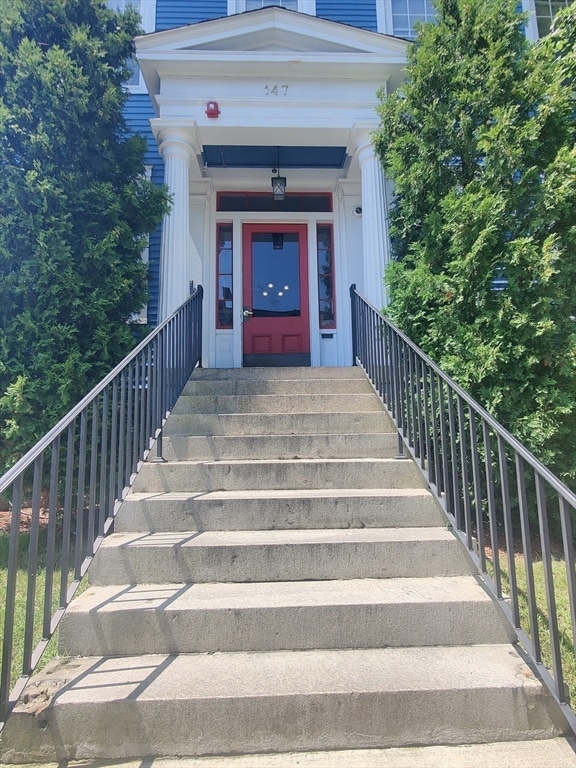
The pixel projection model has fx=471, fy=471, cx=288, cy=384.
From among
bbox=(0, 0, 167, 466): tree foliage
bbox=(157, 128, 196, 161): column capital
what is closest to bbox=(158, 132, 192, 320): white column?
bbox=(157, 128, 196, 161): column capital

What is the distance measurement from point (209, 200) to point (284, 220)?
105 cm

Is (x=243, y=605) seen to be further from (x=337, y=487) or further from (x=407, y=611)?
(x=337, y=487)

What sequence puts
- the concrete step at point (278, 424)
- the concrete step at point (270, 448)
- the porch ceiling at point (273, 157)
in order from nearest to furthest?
the concrete step at point (270, 448) < the concrete step at point (278, 424) < the porch ceiling at point (273, 157)

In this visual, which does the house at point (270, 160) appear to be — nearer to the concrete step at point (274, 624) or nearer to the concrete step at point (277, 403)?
the concrete step at point (277, 403)

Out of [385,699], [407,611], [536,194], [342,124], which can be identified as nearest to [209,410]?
[407,611]

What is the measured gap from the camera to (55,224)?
3918 mm

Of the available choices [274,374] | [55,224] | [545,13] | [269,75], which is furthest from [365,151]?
[545,13]

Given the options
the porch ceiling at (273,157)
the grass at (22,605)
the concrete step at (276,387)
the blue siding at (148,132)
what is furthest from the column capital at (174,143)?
the grass at (22,605)

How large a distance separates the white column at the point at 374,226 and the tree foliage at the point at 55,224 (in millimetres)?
2422

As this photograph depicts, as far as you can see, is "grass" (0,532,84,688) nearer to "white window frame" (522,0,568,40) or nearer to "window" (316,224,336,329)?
"window" (316,224,336,329)

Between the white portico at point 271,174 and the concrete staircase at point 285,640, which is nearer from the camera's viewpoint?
the concrete staircase at point 285,640

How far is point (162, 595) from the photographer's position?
7.43ft

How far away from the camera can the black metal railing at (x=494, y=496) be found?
5.94ft

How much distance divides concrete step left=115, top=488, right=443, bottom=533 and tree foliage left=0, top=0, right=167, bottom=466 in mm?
1672
